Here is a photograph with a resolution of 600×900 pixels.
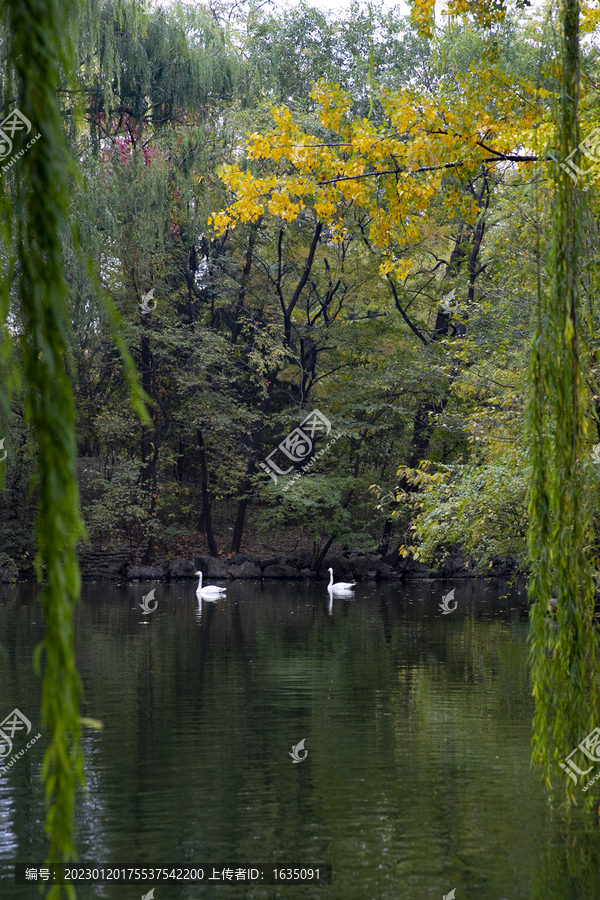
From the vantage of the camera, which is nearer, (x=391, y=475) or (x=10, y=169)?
(x=10, y=169)

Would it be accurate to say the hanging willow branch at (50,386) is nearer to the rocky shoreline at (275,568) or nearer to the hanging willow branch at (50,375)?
the hanging willow branch at (50,375)

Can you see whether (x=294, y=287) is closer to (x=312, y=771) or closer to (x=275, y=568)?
(x=275, y=568)

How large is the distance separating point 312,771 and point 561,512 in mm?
4942

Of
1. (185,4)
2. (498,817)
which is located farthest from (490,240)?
(498,817)

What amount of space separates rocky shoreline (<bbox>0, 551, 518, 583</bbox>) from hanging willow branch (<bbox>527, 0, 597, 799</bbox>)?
21.8 metres

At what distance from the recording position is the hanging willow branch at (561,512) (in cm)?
232

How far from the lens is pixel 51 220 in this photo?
3.96 ft

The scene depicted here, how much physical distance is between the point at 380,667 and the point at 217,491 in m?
16.9

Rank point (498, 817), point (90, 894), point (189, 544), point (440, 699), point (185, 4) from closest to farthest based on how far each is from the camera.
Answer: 1. point (90, 894)
2. point (498, 817)
3. point (440, 699)
4. point (185, 4)
5. point (189, 544)

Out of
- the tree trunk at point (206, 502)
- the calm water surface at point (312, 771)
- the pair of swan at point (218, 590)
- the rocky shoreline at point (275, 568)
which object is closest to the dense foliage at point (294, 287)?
the tree trunk at point (206, 502)

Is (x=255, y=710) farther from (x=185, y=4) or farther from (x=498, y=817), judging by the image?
(x=185, y=4)
